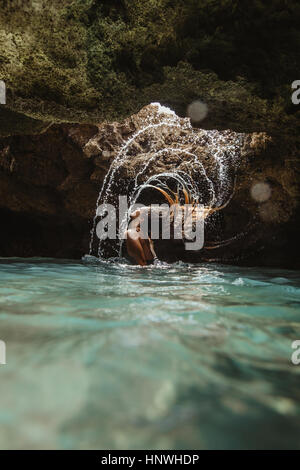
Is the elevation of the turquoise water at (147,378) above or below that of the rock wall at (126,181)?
below

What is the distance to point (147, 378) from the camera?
124cm

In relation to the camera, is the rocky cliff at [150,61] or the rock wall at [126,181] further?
the rock wall at [126,181]

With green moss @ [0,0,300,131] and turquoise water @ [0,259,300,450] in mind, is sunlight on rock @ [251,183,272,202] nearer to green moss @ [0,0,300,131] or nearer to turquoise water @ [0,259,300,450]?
green moss @ [0,0,300,131]

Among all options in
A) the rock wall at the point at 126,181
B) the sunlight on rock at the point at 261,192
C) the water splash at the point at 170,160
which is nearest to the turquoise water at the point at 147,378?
the rock wall at the point at 126,181

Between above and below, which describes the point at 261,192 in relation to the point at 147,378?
above

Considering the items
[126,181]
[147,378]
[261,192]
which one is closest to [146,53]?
[147,378]

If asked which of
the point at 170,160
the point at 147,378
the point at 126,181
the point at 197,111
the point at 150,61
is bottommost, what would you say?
the point at 147,378

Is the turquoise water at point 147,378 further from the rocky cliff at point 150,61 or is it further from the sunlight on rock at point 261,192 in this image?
the sunlight on rock at point 261,192

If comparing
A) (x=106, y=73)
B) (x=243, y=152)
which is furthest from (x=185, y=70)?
(x=243, y=152)

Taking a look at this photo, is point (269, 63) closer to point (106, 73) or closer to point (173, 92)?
point (173, 92)

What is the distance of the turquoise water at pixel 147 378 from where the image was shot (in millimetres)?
941

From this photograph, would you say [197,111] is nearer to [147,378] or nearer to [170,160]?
[147,378]

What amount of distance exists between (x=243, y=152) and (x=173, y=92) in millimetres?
3728

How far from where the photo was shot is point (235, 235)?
7695mm
